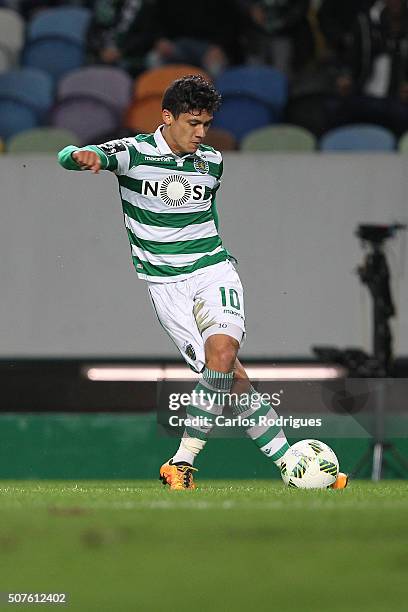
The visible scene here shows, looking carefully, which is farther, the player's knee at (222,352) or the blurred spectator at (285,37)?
the blurred spectator at (285,37)

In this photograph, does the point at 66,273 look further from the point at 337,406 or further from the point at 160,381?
the point at 337,406

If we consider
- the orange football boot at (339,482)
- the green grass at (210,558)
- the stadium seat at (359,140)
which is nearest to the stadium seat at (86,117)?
the stadium seat at (359,140)

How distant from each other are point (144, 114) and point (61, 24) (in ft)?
5.75

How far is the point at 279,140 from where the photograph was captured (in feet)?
30.5

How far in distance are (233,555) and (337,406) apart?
214 inches

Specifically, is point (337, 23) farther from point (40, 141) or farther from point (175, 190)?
point (175, 190)

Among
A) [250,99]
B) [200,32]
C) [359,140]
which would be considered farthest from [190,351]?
[200,32]

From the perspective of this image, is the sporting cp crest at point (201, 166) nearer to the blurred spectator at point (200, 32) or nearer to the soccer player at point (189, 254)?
the soccer player at point (189, 254)

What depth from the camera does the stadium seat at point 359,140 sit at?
943cm

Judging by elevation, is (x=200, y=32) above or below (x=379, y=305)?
above

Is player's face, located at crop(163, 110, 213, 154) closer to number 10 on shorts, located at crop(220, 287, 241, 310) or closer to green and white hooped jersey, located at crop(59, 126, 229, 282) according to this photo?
green and white hooped jersey, located at crop(59, 126, 229, 282)

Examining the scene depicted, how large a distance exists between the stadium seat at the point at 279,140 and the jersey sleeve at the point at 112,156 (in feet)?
9.56

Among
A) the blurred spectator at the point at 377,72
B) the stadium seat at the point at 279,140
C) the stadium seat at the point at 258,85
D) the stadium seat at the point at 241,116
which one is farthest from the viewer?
the stadium seat at the point at 258,85

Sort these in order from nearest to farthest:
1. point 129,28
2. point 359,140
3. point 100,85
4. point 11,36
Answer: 1. point 359,140
2. point 100,85
3. point 11,36
4. point 129,28
